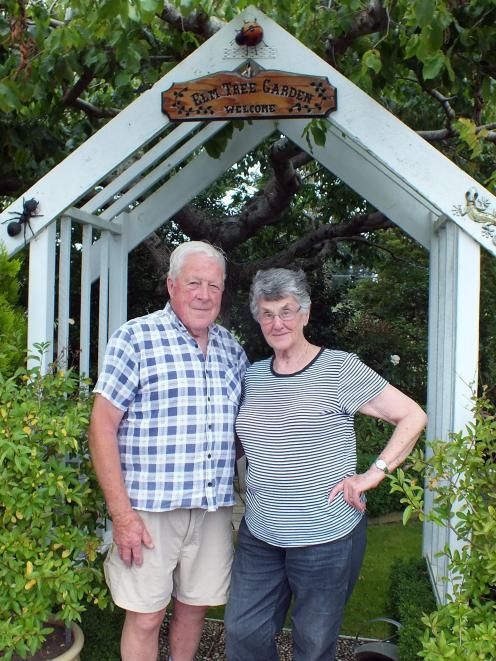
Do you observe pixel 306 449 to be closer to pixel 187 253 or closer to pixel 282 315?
pixel 282 315

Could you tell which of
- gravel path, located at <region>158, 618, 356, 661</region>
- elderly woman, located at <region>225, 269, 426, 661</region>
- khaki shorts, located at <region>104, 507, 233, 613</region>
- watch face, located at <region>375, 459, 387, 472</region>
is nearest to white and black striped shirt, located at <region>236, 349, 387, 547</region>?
elderly woman, located at <region>225, 269, 426, 661</region>

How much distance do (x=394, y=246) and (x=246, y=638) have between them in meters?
8.12

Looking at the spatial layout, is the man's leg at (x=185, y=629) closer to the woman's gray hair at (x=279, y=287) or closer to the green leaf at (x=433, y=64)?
the woman's gray hair at (x=279, y=287)

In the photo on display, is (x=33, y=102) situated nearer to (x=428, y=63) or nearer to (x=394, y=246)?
(x=428, y=63)

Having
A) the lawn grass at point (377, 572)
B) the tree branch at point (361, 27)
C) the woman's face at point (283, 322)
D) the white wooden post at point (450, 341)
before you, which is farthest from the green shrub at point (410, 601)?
the tree branch at point (361, 27)

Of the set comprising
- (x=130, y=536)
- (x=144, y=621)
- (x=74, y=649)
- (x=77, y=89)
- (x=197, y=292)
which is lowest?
(x=74, y=649)

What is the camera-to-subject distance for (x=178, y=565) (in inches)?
103

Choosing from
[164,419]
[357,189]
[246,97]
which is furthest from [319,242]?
[164,419]

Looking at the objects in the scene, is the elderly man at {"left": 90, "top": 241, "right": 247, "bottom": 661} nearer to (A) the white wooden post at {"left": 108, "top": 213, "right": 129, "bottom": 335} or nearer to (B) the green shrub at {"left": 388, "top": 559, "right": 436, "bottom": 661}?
(B) the green shrub at {"left": 388, "top": 559, "right": 436, "bottom": 661}

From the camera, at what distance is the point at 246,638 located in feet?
8.20

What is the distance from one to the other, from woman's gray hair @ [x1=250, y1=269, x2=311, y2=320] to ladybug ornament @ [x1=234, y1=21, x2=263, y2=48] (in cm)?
89

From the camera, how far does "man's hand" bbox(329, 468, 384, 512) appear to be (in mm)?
2311

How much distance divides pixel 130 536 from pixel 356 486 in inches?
32.5

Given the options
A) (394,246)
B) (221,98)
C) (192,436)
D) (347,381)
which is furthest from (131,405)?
(394,246)
